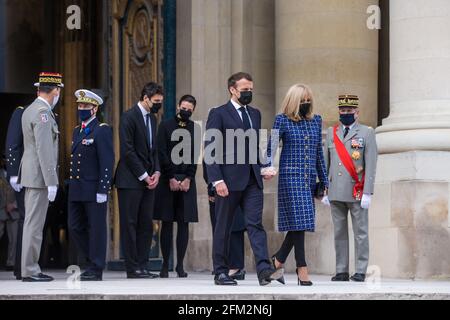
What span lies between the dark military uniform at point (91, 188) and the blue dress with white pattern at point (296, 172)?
2.23 metres

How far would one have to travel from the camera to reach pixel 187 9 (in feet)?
63.4

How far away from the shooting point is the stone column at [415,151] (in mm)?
16219

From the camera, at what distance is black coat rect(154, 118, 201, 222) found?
16516mm

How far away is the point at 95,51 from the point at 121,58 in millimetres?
2298

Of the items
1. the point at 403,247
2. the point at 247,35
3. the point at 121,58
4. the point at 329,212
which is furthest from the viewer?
the point at 121,58

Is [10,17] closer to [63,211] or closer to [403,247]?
[63,211]

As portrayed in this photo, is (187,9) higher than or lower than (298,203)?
higher

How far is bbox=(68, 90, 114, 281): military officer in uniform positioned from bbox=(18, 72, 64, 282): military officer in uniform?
0.61 metres

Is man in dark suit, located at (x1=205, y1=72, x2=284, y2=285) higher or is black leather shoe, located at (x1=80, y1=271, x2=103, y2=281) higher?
man in dark suit, located at (x1=205, y1=72, x2=284, y2=285)

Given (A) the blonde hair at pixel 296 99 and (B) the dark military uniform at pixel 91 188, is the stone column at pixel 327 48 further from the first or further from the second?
(A) the blonde hair at pixel 296 99

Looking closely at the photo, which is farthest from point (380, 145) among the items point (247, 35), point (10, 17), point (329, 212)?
point (10, 17)

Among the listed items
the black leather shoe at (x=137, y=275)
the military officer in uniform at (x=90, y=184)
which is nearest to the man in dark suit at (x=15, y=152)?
the military officer in uniform at (x=90, y=184)

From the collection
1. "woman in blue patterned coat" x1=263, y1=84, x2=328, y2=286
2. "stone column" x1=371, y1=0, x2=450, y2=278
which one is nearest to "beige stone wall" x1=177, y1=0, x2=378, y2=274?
"stone column" x1=371, y1=0, x2=450, y2=278

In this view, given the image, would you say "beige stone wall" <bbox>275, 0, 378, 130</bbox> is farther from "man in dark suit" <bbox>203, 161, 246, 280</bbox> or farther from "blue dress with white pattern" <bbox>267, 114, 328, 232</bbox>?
"blue dress with white pattern" <bbox>267, 114, 328, 232</bbox>
